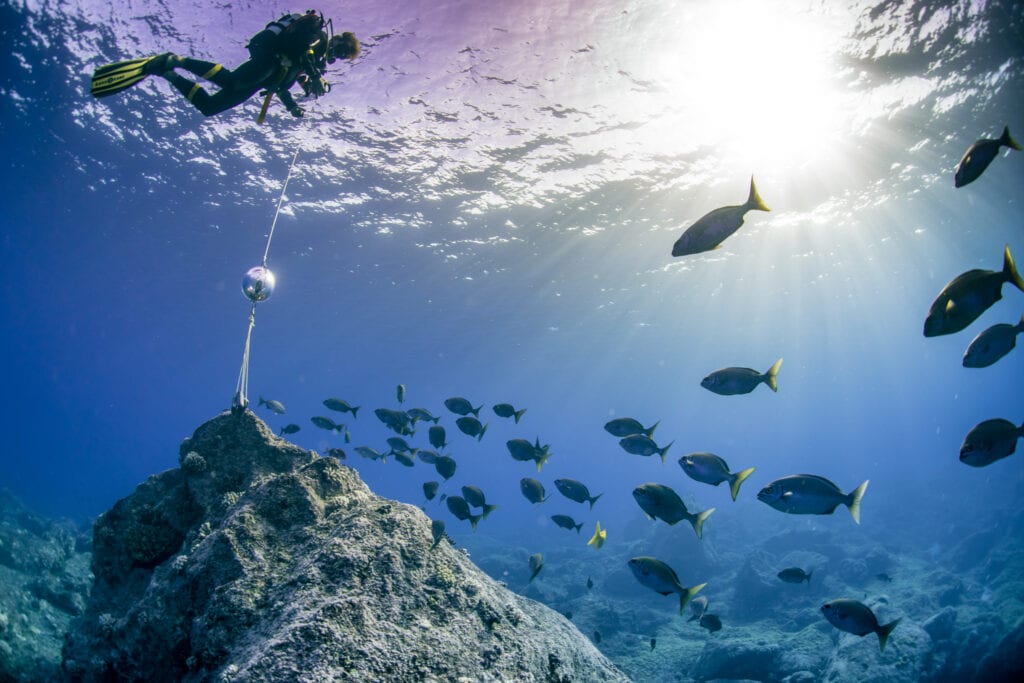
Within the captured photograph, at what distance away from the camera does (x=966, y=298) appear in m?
3.52

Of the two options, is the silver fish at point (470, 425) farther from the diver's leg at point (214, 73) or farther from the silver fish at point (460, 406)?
the diver's leg at point (214, 73)

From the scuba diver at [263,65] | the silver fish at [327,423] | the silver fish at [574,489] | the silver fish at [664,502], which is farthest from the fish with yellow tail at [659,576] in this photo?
the silver fish at [327,423]

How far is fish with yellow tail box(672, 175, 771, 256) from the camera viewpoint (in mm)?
3904

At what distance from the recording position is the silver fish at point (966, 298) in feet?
11.4

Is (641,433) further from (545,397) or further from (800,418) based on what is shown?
(800,418)

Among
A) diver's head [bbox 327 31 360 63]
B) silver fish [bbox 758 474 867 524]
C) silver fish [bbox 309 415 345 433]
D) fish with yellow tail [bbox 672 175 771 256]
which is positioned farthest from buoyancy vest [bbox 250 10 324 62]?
silver fish [bbox 309 415 345 433]

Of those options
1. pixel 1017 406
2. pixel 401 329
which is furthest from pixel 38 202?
pixel 1017 406

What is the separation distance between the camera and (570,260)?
2314 centimetres

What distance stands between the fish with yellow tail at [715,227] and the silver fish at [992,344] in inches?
101

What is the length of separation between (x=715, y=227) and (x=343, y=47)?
474 cm

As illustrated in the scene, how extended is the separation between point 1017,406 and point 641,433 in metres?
190

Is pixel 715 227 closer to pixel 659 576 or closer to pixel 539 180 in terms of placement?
pixel 659 576

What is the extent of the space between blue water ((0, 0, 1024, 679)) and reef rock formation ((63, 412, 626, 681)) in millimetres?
10670

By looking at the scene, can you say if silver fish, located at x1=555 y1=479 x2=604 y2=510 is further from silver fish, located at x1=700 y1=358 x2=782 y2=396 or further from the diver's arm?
the diver's arm
